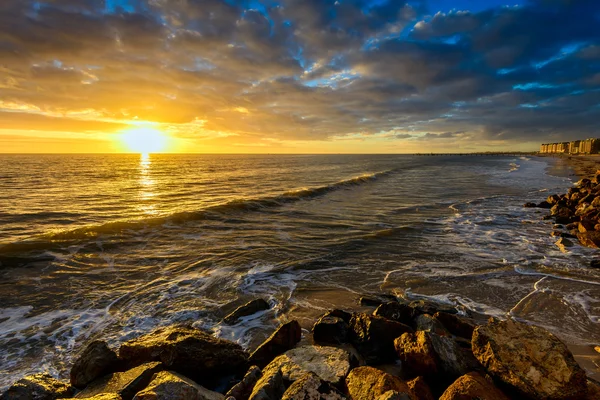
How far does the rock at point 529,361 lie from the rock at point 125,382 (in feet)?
15.8

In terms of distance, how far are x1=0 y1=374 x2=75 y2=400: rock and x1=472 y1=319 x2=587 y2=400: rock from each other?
6.17 metres

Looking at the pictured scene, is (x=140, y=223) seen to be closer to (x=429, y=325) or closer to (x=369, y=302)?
(x=369, y=302)

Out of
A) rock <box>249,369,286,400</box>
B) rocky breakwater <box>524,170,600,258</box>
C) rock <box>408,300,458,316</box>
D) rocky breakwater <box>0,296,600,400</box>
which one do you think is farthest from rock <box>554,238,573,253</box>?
rock <box>249,369,286,400</box>

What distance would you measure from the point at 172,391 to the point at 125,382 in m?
1.12

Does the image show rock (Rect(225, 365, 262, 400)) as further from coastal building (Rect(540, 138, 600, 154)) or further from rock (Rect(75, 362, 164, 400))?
coastal building (Rect(540, 138, 600, 154))

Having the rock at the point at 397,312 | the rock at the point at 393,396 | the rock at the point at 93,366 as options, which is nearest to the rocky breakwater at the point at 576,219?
the rock at the point at 397,312

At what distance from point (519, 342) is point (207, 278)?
27.4 ft

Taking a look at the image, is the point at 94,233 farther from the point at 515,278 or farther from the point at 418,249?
the point at 515,278

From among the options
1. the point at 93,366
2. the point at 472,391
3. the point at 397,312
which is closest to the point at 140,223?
the point at 93,366

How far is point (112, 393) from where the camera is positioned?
4.15 m

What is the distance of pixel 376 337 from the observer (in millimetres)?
5727

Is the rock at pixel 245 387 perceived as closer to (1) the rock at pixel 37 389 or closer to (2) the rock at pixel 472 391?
(2) the rock at pixel 472 391

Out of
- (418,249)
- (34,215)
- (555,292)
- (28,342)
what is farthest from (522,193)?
(34,215)

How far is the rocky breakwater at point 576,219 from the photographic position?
1294 centimetres
